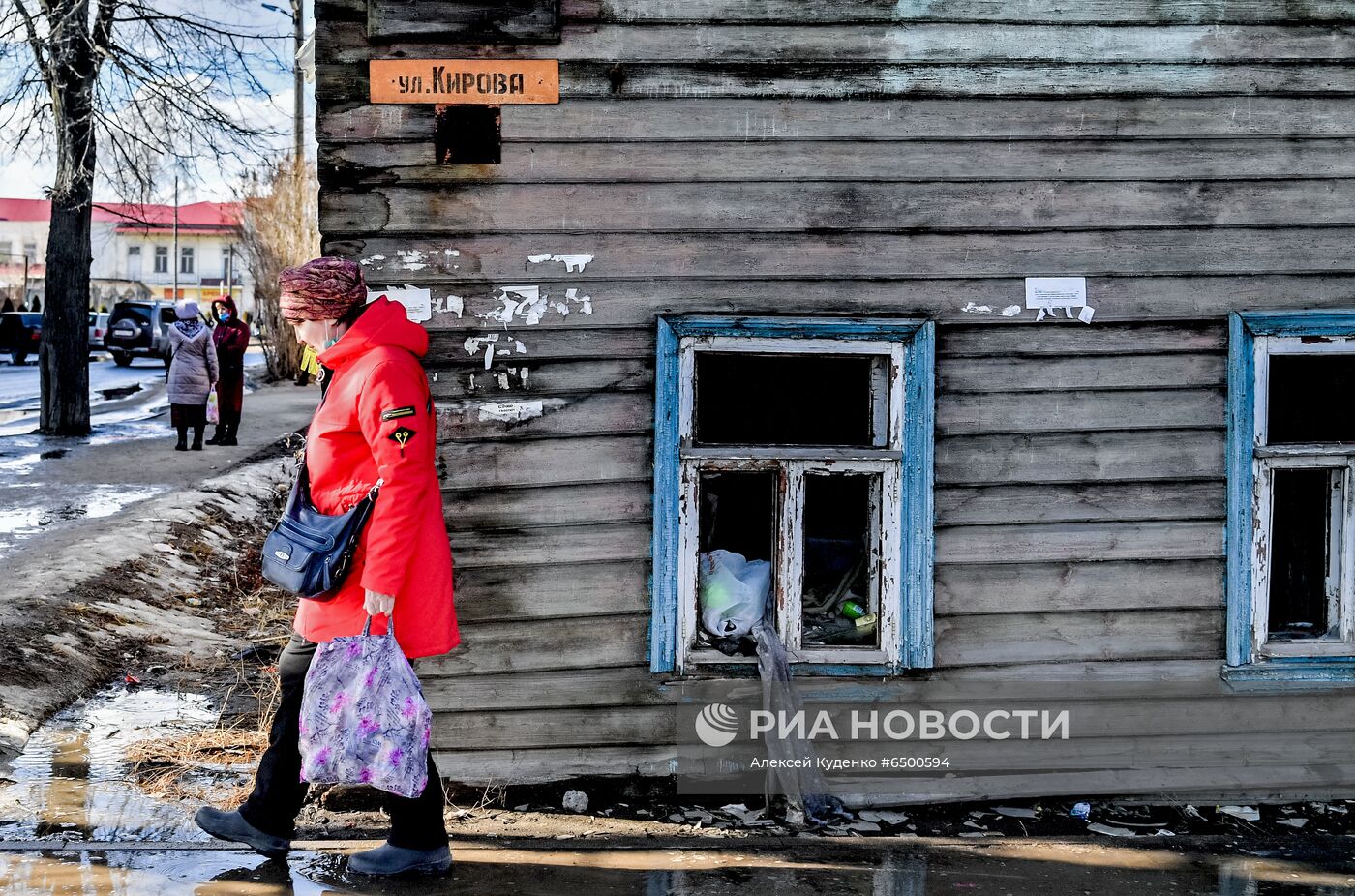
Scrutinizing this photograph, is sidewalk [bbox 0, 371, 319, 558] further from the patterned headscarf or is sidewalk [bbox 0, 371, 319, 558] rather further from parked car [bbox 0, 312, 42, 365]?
parked car [bbox 0, 312, 42, 365]

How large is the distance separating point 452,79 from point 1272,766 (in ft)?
12.9

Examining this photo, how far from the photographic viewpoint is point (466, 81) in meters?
4.41

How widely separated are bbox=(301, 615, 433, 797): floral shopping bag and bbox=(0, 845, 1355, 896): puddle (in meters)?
0.42

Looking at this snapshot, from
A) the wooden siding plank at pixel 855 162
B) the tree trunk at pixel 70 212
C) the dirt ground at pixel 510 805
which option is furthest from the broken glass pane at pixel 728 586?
the tree trunk at pixel 70 212

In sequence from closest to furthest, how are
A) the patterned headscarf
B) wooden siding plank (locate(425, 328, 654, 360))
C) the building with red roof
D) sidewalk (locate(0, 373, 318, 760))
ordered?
the patterned headscarf < wooden siding plank (locate(425, 328, 654, 360)) < sidewalk (locate(0, 373, 318, 760)) < the building with red roof

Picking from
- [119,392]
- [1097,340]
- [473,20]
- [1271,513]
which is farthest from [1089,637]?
[119,392]

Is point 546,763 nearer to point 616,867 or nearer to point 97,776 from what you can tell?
point 616,867

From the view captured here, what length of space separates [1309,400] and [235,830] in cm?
491

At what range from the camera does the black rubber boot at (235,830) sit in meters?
3.85

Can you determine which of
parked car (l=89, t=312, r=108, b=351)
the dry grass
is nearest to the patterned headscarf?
the dry grass

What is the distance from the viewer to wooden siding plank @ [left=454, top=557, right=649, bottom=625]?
4.54 m

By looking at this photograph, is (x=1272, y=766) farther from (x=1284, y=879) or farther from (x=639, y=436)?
(x=639, y=436)

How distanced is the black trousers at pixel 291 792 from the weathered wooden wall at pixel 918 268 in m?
0.71

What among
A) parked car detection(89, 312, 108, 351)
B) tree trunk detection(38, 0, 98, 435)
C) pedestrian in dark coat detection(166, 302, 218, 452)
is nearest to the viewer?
pedestrian in dark coat detection(166, 302, 218, 452)
